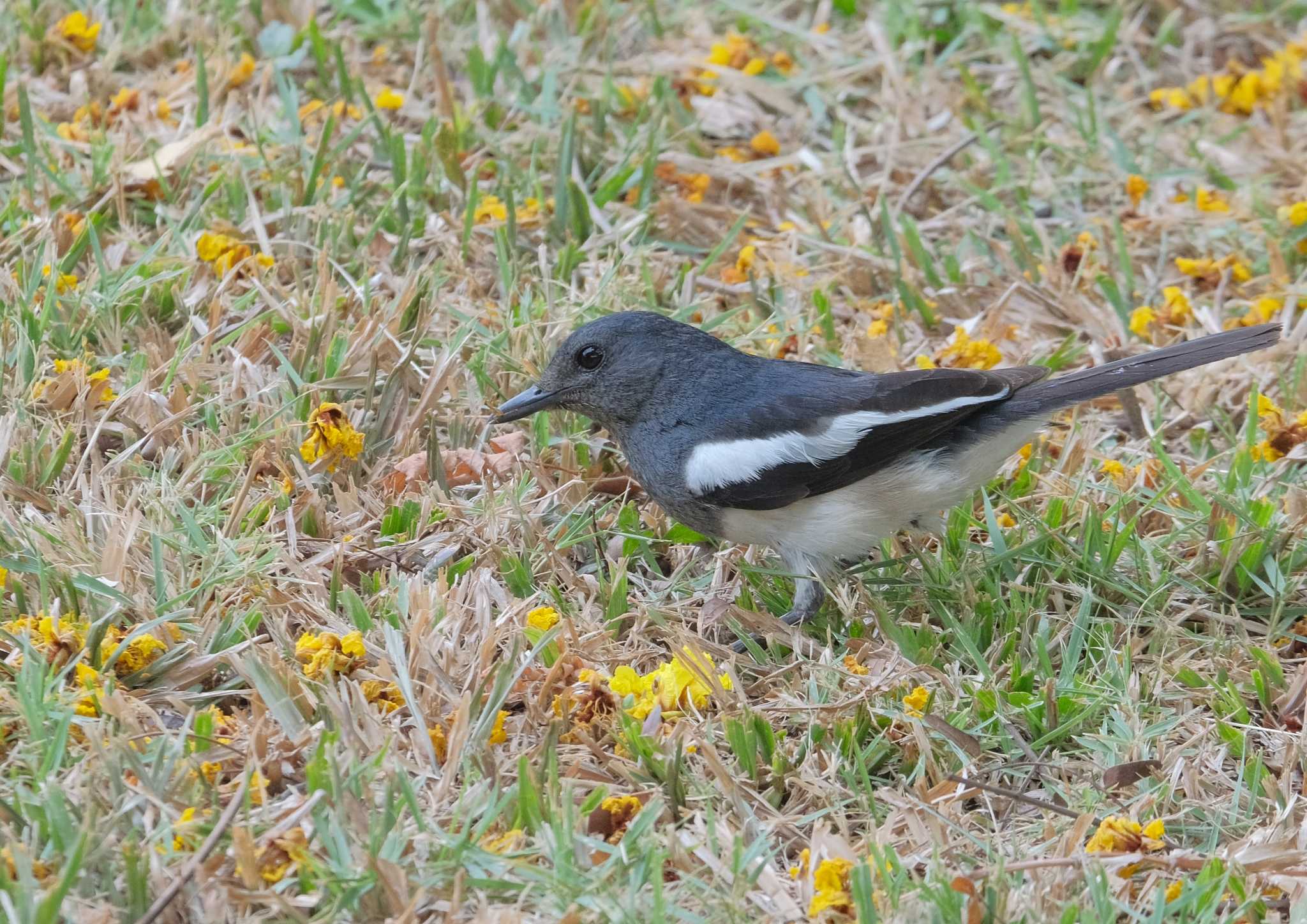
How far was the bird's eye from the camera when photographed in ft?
16.0

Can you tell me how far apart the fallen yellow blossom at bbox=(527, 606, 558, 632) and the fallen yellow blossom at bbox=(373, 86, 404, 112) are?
124 inches

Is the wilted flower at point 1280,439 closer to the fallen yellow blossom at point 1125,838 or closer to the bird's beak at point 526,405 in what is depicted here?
the fallen yellow blossom at point 1125,838

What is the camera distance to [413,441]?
5.02m

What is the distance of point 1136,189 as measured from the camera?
653cm

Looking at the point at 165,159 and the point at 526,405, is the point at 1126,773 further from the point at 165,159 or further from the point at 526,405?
the point at 165,159

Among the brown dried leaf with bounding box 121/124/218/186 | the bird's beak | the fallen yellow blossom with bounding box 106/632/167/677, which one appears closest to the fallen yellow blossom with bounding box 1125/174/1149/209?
the bird's beak

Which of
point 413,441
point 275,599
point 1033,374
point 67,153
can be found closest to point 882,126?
point 1033,374

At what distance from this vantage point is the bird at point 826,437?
4547 mm

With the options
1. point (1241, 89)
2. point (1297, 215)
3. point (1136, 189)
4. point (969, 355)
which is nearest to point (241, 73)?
point (969, 355)

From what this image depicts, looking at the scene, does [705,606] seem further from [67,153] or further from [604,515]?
[67,153]

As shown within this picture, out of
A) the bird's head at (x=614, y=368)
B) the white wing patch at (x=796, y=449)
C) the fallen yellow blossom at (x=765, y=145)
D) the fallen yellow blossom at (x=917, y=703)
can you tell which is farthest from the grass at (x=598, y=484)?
the white wing patch at (x=796, y=449)

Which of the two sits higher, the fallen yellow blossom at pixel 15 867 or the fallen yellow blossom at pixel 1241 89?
the fallen yellow blossom at pixel 1241 89

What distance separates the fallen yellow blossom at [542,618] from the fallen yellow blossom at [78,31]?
3.97 m

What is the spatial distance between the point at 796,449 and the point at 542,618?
917 millimetres
